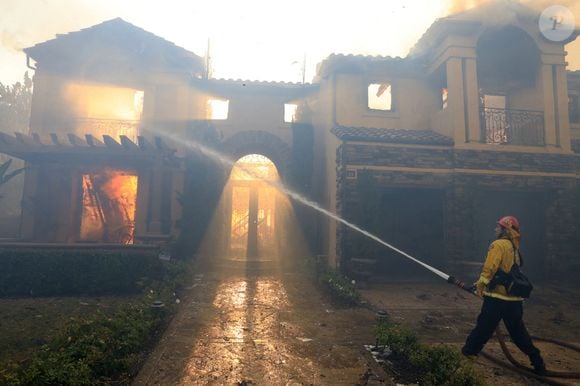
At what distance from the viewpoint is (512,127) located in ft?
36.0

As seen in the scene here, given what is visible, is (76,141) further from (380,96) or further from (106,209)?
(380,96)

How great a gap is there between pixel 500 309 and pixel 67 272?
888cm

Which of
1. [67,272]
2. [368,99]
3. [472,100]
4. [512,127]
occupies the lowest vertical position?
[67,272]

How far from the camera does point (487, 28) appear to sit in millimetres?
10109

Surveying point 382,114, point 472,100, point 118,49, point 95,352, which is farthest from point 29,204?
point 472,100

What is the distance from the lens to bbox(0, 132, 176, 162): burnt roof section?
32.8 feet

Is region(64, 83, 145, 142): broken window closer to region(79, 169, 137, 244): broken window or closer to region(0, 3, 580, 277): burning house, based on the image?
region(0, 3, 580, 277): burning house

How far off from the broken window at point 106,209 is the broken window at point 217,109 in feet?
13.9

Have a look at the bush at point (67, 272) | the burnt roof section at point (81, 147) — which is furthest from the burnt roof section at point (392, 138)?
the bush at point (67, 272)

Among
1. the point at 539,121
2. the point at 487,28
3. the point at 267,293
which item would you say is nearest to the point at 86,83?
the point at 267,293

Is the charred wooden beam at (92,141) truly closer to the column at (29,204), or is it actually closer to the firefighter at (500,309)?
the column at (29,204)

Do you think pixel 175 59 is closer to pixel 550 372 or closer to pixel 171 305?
pixel 171 305

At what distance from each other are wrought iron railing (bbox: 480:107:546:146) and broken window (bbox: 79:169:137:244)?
13.6 metres

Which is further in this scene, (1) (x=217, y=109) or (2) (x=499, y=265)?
(1) (x=217, y=109)
